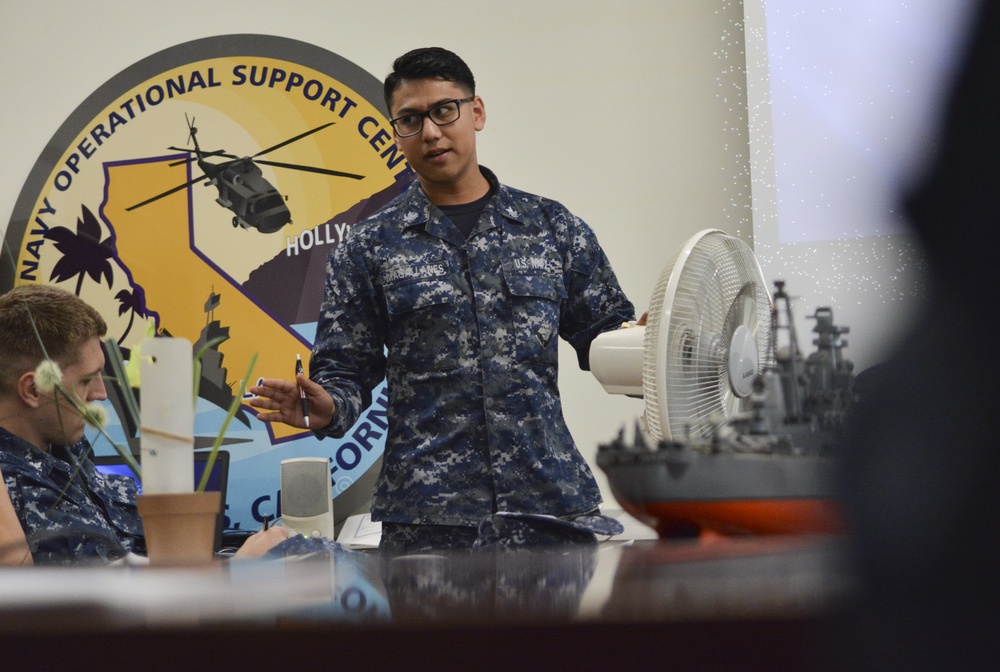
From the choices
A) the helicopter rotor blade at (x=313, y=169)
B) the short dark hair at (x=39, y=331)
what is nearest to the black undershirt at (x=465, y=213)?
the short dark hair at (x=39, y=331)

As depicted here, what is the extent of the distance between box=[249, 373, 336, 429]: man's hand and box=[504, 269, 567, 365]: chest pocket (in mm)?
444

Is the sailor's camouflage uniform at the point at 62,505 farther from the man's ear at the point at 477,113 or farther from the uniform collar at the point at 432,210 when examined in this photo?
the man's ear at the point at 477,113

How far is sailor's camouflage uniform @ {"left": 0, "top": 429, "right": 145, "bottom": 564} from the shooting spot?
A: 1.39m

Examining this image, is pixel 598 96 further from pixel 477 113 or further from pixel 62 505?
pixel 62 505

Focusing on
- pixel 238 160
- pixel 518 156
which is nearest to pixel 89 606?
pixel 518 156

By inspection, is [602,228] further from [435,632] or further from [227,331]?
[435,632]

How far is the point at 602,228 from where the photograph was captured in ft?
9.75

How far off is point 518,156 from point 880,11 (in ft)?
3.65

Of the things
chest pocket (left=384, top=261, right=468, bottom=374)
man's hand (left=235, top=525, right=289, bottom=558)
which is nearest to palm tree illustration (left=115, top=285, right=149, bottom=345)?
chest pocket (left=384, top=261, right=468, bottom=374)

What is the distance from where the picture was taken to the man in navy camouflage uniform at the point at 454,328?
1.89 metres

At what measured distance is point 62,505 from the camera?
166 centimetres

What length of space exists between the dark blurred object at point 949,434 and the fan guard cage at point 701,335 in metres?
0.76

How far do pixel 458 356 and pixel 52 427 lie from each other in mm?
751

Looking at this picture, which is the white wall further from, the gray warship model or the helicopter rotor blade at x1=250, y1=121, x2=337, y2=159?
the gray warship model
